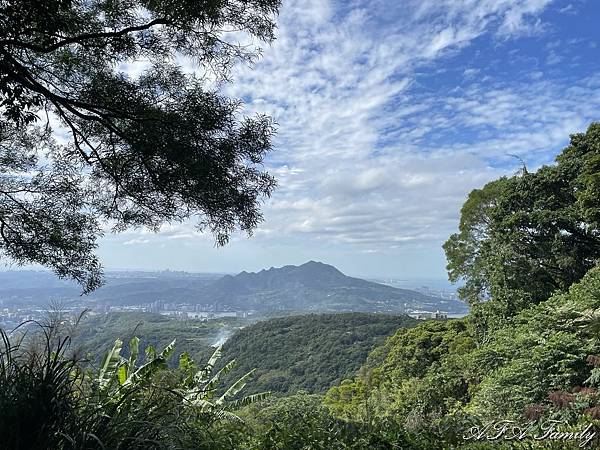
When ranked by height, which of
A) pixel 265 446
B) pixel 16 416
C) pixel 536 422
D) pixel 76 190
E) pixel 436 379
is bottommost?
pixel 436 379

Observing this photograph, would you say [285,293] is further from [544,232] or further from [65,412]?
[65,412]

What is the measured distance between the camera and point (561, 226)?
13.6m

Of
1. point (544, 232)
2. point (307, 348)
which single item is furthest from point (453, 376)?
point (307, 348)

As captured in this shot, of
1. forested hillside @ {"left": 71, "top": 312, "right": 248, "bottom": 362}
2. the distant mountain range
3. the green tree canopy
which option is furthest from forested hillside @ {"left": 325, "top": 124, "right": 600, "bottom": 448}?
the distant mountain range

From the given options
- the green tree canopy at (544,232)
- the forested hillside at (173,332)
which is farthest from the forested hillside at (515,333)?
the forested hillside at (173,332)

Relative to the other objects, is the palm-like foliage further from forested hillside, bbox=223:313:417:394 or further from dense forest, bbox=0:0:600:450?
forested hillside, bbox=223:313:417:394

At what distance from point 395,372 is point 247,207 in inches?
649

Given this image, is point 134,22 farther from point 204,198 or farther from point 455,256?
point 455,256

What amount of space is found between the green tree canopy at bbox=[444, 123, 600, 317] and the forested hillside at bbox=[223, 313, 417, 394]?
19313 millimetres

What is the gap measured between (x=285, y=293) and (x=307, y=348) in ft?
413

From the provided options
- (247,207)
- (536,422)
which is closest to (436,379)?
(536,422)

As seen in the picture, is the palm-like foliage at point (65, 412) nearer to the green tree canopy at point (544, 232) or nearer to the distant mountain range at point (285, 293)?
the green tree canopy at point (544, 232)

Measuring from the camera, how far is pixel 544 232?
13.7 m

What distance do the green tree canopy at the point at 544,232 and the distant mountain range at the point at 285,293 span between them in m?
69.3
